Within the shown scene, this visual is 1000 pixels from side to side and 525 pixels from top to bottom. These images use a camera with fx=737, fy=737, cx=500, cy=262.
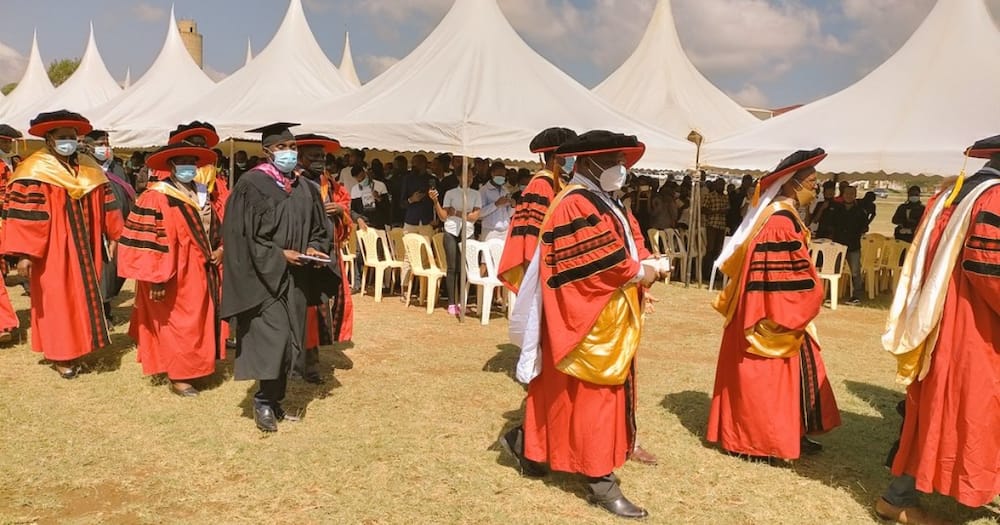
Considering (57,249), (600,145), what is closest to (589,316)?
(600,145)

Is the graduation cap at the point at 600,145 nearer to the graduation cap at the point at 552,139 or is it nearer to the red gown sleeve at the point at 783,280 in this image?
the red gown sleeve at the point at 783,280

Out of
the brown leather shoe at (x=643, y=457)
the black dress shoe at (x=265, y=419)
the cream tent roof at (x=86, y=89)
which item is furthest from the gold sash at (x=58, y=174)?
the cream tent roof at (x=86, y=89)

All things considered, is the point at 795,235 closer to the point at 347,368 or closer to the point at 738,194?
the point at 347,368

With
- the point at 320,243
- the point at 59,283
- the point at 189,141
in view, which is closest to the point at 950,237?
the point at 320,243

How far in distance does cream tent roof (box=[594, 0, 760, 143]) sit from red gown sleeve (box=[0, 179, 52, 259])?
1246cm

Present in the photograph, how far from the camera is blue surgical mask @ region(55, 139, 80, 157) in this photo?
572 centimetres

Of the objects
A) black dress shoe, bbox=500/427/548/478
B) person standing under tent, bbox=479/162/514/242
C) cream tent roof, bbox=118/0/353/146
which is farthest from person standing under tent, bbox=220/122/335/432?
cream tent roof, bbox=118/0/353/146

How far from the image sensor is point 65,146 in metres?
5.73

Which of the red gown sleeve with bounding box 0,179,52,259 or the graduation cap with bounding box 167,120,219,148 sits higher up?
the graduation cap with bounding box 167,120,219,148

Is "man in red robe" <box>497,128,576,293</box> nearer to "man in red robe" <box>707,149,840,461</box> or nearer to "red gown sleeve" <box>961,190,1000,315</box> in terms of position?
"man in red robe" <box>707,149,840,461</box>

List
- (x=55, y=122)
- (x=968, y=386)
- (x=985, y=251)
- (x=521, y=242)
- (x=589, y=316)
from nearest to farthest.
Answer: (x=985, y=251)
(x=968, y=386)
(x=589, y=316)
(x=521, y=242)
(x=55, y=122)

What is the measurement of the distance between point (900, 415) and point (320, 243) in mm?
4317

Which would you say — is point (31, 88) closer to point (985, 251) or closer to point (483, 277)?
point (483, 277)

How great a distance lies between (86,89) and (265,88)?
13726 mm
